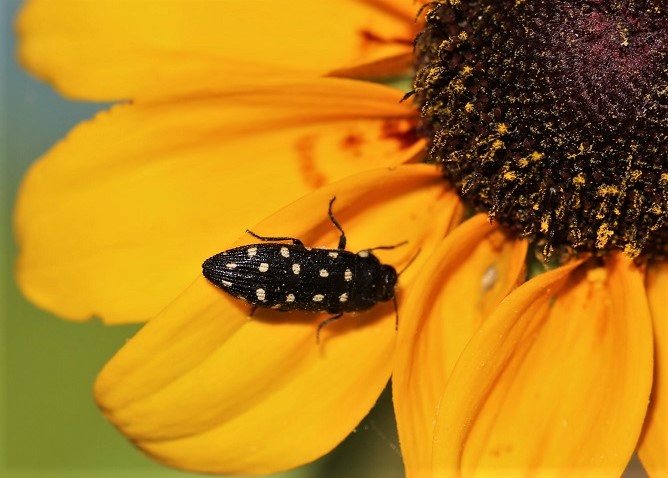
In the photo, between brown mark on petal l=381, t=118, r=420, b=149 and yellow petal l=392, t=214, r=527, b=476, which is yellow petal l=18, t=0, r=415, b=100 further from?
yellow petal l=392, t=214, r=527, b=476

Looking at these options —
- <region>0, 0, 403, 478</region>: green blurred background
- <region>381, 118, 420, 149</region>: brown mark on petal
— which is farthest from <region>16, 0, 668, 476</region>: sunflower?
<region>0, 0, 403, 478</region>: green blurred background

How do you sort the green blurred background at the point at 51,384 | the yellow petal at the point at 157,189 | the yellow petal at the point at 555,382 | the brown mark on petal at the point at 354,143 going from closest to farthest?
1. the yellow petal at the point at 555,382
2. the yellow petal at the point at 157,189
3. the brown mark on petal at the point at 354,143
4. the green blurred background at the point at 51,384

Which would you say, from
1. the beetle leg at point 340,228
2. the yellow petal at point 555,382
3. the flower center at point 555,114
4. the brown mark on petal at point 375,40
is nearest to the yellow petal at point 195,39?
the brown mark on petal at point 375,40

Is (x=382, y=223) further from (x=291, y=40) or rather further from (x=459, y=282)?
(x=291, y=40)

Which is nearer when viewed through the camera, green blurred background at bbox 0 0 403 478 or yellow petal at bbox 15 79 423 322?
yellow petal at bbox 15 79 423 322

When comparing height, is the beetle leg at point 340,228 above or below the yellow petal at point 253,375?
above

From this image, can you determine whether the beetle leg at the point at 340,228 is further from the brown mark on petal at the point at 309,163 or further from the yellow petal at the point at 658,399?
the yellow petal at the point at 658,399
